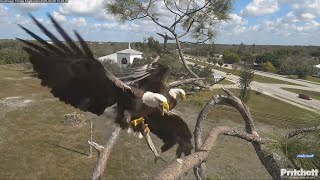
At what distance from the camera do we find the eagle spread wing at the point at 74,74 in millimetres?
2498

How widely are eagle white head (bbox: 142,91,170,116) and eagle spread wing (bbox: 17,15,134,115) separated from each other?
5.3 inches

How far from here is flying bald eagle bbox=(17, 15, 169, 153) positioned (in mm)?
2525

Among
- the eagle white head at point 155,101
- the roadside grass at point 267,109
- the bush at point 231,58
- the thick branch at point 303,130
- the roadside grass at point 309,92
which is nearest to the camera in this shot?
the eagle white head at point 155,101

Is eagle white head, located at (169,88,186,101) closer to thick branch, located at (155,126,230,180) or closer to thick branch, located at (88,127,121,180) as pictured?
thick branch, located at (155,126,230,180)

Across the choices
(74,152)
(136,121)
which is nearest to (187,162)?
(136,121)

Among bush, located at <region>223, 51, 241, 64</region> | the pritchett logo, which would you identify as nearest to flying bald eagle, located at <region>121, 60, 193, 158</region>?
the pritchett logo

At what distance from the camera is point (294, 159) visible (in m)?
3.22

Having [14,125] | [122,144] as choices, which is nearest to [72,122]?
[14,125]

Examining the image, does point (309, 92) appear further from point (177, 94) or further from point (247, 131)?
point (177, 94)

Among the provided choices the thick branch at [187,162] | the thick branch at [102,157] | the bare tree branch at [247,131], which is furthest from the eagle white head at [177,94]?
the thick branch at [102,157]

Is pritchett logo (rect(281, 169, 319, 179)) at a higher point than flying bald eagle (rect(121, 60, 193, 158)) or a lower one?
lower

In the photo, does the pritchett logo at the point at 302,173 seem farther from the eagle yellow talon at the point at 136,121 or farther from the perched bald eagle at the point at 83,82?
the eagle yellow talon at the point at 136,121

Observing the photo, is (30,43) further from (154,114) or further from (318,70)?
(318,70)

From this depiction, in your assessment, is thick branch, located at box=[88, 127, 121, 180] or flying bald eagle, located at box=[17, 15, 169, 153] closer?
flying bald eagle, located at box=[17, 15, 169, 153]
